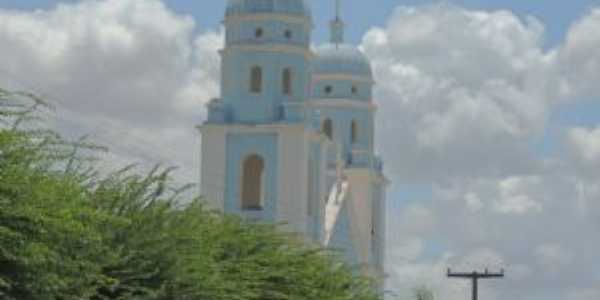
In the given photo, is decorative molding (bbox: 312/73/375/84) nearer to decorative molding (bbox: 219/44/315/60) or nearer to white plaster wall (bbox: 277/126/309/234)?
white plaster wall (bbox: 277/126/309/234)

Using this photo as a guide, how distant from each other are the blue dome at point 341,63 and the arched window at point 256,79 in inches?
514

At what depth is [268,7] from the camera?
Answer: 64.8m

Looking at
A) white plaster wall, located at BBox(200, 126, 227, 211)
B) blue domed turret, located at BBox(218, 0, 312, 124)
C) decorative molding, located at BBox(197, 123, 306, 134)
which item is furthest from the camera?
white plaster wall, located at BBox(200, 126, 227, 211)

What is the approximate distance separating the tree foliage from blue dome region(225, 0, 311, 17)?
3145 centimetres

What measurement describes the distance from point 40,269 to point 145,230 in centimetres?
496

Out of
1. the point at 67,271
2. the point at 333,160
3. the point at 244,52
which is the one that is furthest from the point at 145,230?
the point at 333,160

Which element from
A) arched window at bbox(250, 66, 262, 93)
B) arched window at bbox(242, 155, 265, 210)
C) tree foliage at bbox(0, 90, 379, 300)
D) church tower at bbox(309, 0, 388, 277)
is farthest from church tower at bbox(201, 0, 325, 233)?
tree foliage at bbox(0, 90, 379, 300)

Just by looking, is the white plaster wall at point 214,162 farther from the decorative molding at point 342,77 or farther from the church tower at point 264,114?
the decorative molding at point 342,77

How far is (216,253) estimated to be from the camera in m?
27.4

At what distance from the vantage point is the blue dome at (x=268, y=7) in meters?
64.8

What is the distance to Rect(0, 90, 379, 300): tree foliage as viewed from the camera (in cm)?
1877

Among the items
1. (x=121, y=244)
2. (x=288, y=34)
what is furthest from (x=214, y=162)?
(x=121, y=244)

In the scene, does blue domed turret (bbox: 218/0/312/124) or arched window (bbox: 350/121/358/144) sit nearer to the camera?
blue domed turret (bbox: 218/0/312/124)

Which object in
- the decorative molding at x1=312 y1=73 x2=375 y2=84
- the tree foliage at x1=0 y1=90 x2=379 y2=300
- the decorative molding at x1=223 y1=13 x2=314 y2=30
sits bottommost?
the tree foliage at x1=0 y1=90 x2=379 y2=300
